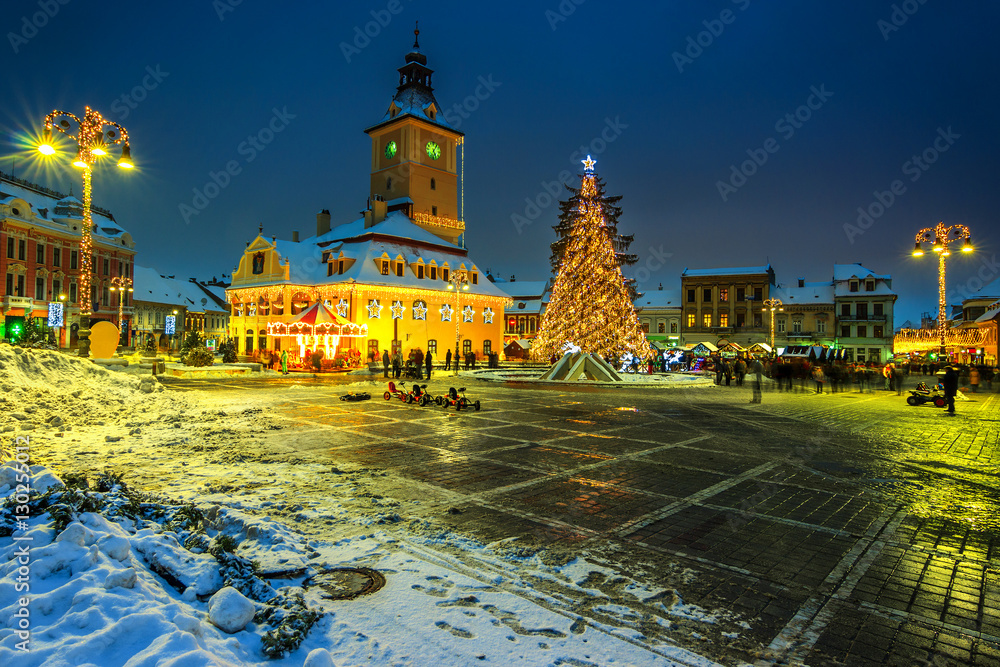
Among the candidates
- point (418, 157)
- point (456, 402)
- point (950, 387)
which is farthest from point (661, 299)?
point (456, 402)

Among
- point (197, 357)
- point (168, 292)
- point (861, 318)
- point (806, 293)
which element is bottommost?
point (197, 357)

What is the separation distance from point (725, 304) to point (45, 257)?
240ft

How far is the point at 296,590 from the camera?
445cm

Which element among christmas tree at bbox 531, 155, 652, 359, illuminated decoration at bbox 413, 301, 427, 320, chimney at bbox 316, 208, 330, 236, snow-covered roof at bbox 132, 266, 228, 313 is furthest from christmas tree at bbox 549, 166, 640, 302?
snow-covered roof at bbox 132, 266, 228, 313

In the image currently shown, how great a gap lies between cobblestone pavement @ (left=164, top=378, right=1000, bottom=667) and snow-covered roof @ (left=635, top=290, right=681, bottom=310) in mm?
57019

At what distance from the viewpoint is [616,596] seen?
4516mm

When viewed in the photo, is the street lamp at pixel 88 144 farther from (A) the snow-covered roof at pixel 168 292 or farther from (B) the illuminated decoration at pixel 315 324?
(A) the snow-covered roof at pixel 168 292

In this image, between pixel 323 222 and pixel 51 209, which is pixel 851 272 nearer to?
pixel 323 222

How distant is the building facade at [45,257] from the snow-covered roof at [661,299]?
59.5 m

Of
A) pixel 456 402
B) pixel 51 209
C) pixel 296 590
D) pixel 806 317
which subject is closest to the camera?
pixel 296 590

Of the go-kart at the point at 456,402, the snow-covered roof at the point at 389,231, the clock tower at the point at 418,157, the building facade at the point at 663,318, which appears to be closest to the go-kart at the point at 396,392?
the go-kart at the point at 456,402

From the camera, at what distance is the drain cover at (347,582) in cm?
446

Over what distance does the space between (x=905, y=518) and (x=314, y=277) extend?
4585 cm

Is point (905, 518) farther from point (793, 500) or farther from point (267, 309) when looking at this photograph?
point (267, 309)
